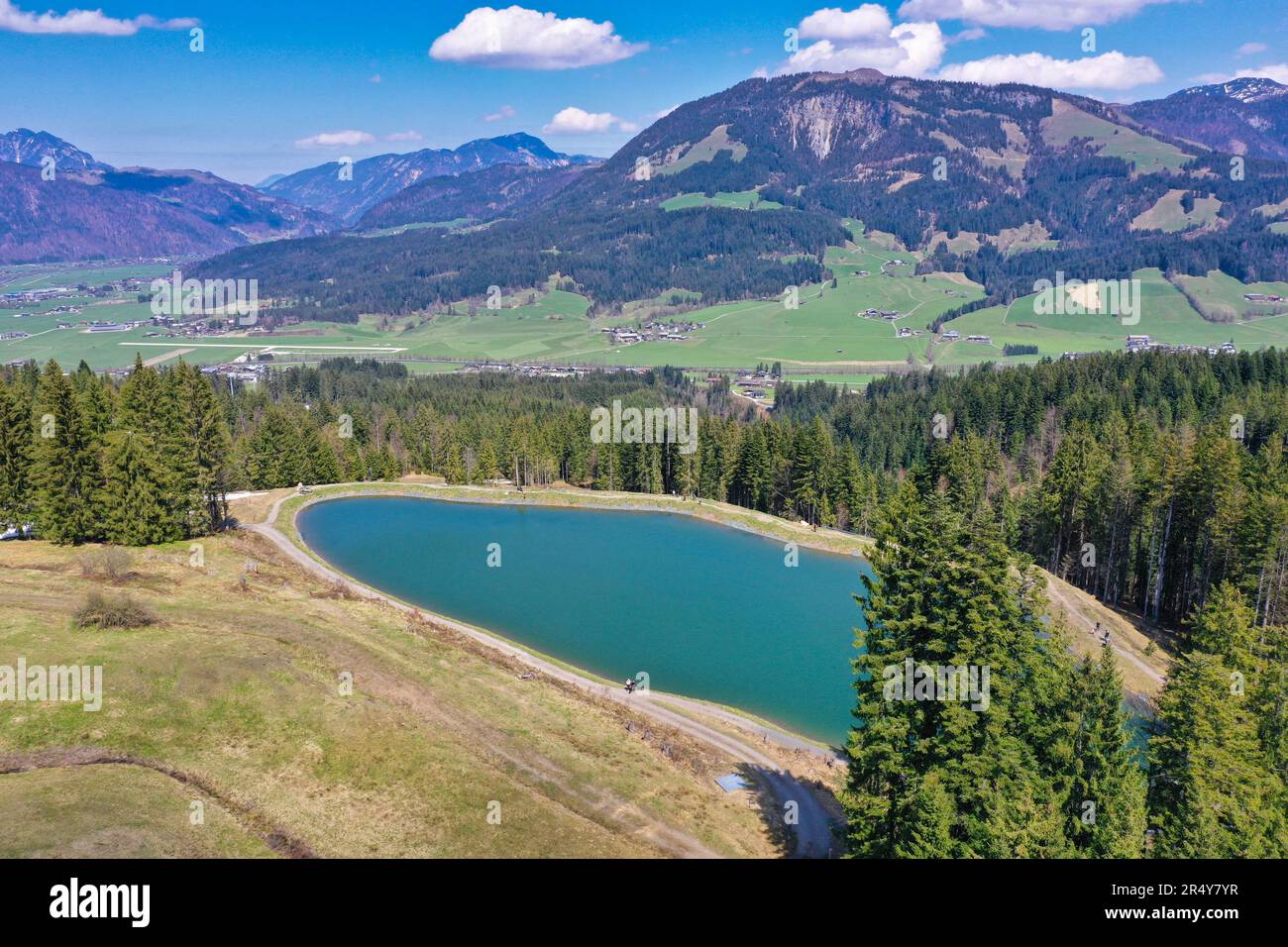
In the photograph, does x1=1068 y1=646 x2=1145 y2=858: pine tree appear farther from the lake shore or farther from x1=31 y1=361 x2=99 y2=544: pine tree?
x1=31 y1=361 x2=99 y2=544: pine tree

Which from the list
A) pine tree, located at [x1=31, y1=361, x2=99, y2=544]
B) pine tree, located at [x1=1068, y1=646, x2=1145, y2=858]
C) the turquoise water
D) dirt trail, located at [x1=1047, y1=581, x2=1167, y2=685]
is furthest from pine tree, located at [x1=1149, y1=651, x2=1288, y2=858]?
pine tree, located at [x1=31, y1=361, x2=99, y2=544]

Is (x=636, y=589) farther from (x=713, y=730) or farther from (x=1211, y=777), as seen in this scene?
(x=1211, y=777)

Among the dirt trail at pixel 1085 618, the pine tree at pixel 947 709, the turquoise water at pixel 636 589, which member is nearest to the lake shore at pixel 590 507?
the turquoise water at pixel 636 589

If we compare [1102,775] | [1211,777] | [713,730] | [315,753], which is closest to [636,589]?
[713,730]

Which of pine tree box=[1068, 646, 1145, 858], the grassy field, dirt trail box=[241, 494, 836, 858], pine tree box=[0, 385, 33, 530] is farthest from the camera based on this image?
pine tree box=[0, 385, 33, 530]

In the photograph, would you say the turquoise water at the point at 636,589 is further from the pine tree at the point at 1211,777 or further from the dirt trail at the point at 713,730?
the pine tree at the point at 1211,777
